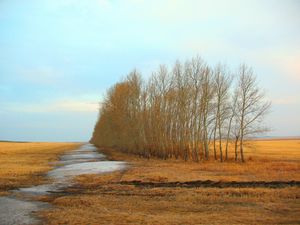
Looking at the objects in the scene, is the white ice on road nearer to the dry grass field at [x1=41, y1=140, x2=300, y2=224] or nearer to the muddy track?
the muddy track

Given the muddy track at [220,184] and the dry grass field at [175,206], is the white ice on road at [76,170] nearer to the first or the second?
the muddy track at [220,184]

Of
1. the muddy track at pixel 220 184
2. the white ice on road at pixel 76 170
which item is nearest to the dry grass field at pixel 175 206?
the muddy track at pixel 220 184

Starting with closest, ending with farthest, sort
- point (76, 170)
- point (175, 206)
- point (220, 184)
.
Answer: point (175, 206)
point (220, 184)
point (76, 170)

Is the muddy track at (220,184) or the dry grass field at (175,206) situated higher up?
the muddy track at (220,184)

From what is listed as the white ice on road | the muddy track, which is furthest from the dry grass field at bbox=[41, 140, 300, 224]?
the white ice on road

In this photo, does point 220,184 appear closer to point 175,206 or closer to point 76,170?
point 175,206

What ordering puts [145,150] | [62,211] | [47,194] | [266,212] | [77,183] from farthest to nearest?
[145,150] → [77,183] → [47,194] → [62,211] → [266,212]

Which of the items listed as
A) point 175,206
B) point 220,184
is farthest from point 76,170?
point 175,206

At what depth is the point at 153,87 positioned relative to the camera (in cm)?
5506

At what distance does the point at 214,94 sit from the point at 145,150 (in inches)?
614

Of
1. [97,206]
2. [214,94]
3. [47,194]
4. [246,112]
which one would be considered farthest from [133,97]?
[97,206]

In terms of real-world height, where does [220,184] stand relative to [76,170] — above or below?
below

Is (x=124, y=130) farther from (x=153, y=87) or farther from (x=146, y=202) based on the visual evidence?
(x=146, y=202)

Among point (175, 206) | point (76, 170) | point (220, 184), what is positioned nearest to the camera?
point (175, 206)
